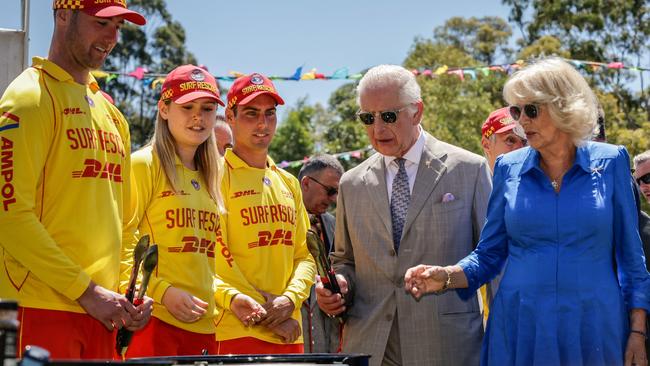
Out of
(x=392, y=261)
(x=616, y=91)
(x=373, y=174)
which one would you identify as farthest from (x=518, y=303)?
(x=616, y=91)

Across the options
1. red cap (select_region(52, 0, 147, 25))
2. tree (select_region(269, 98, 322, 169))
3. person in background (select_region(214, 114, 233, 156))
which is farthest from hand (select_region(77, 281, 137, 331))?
tree (select_region(269, 98, 322, 169))

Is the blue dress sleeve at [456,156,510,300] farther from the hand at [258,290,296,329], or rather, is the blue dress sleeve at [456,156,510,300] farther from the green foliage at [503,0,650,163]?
the green foliage at [503,0,650,163]

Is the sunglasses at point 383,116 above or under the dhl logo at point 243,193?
above

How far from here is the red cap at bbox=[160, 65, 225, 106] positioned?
219 inches

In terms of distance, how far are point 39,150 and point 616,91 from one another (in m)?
33.3

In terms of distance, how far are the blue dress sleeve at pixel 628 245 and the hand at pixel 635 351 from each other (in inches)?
5.3

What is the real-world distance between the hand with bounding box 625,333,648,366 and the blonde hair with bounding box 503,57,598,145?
0.92 meters

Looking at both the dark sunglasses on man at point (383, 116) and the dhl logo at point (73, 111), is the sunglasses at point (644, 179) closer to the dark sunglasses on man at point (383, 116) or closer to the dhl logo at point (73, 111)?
the dark sunglasses on man at point (383, 116)

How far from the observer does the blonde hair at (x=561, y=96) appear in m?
4.37

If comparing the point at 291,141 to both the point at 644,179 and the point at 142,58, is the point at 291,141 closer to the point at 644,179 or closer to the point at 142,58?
the point at 142,58

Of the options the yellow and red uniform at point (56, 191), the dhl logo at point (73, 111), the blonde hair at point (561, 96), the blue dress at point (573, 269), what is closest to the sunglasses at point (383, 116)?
the blonde hair at point (561, 96)

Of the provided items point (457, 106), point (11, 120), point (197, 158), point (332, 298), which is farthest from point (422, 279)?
point (457, 106)

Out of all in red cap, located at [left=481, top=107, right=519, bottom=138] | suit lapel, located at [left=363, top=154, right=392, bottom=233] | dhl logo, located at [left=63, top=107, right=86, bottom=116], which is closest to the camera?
dhl logo, located at [left=63, top=107, right=86, bottom=116]

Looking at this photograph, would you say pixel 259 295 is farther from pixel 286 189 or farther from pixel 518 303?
pixel 518 303
